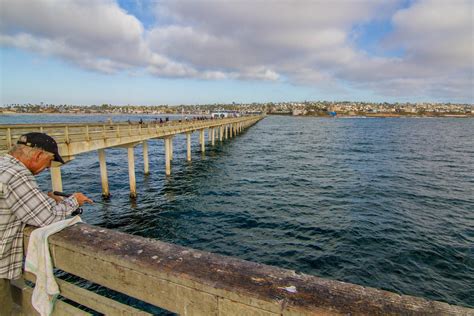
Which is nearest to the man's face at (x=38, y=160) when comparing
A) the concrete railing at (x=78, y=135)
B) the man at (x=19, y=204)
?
the man at (x=19, y=204)

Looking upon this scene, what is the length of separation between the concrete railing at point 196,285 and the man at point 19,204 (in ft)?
0.47

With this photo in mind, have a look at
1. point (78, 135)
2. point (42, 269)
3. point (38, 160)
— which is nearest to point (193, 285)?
point (42, 269)

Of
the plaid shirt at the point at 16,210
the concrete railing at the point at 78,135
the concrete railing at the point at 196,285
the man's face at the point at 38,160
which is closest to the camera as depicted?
the concrete railing at the point at 196,285

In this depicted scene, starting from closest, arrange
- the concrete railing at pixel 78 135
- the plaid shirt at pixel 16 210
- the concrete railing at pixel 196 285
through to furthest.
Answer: the concrete railing at pixel 196 285 < the plaid shirt at pixel 16 210 < the concrete railing at pixel 78 135

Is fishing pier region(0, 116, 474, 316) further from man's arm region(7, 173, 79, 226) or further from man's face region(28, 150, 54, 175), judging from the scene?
man's face region(28, 150, 54, 175)

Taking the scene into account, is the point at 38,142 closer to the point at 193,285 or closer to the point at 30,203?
the point at 30,203

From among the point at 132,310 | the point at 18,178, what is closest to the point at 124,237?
the point at 132,310

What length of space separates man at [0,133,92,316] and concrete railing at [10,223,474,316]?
142mm

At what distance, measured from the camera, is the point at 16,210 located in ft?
→ 7.05

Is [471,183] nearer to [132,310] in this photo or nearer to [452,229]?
[452,229]

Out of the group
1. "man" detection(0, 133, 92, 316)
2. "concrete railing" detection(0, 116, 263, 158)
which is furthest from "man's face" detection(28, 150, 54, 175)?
"concrete railing" detection(0, 116, 263, 158)

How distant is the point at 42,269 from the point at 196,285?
143cm

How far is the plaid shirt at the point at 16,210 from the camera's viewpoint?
2.12 meters

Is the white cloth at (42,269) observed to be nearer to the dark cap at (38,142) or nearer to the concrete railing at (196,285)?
the concrete railing at (196,285)
